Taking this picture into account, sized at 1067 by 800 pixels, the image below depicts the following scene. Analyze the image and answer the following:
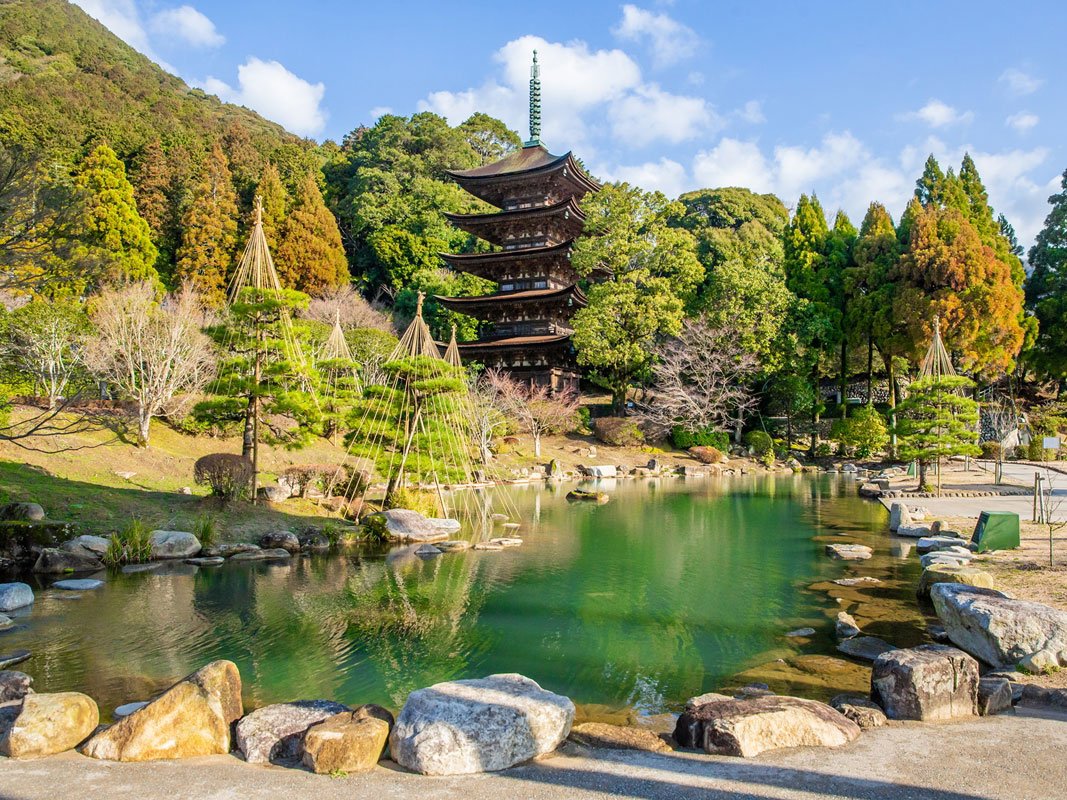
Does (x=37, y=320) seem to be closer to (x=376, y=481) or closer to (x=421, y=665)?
(x=376, y=481)

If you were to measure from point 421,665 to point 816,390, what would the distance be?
30476 millimetres

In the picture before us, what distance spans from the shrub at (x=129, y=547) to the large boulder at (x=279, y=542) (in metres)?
1.83

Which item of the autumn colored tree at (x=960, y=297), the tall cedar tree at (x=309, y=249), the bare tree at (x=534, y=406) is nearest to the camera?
the autumn colored tree at (x=960, y=297)

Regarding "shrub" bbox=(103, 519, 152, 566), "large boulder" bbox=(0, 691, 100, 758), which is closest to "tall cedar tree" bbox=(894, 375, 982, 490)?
"shrub" bbox=(103, 519, 152, 566)

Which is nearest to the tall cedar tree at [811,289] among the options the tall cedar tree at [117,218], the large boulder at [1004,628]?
the large boulder at [1004,628]

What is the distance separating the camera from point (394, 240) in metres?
42.7

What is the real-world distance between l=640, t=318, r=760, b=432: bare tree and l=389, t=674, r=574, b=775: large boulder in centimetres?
2638

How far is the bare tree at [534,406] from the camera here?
2858cm

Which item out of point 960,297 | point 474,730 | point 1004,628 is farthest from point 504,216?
point 474,730

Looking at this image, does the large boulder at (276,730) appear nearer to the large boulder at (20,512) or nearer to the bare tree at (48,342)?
the large boulder at (20,512)

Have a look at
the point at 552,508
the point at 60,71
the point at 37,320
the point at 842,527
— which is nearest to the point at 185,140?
the point at 60,71

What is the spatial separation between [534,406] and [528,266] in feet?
28.0

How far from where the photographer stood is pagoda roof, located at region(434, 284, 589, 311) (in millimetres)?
31750

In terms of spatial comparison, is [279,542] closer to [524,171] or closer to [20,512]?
[20,512]
